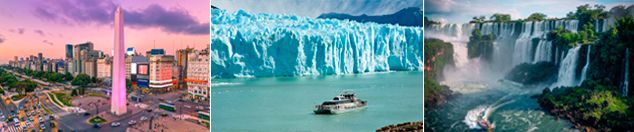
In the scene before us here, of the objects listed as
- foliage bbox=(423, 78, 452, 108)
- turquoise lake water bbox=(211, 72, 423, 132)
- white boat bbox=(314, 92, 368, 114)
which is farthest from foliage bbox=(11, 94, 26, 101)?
foliage bbox=(423, 78, 452, 108)

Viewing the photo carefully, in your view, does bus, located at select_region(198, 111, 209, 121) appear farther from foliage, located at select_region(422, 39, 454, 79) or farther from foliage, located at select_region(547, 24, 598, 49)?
foliage, located at select_region(547, 24, 598, 49)

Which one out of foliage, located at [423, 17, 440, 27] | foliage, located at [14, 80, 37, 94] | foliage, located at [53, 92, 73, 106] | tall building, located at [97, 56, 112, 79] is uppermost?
foliage, located at [423, 17, 440, 27]

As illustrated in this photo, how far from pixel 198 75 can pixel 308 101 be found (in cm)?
144

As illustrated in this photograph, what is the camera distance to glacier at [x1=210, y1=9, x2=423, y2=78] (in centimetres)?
710

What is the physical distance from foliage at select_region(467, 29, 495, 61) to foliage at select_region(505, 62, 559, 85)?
1.19 feet

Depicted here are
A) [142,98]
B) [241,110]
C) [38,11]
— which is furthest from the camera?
[241,110]

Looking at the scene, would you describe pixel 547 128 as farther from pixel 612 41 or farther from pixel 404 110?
pixel 404 110

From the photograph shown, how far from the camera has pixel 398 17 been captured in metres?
7.42

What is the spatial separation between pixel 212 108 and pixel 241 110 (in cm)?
37

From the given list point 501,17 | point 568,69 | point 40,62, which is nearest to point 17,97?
point 40,62

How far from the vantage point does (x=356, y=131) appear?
7.22 m

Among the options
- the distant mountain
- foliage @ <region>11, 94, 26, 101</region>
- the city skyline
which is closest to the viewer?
the city skyline

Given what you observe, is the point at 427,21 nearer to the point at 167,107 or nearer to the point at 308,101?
the point at 308,101

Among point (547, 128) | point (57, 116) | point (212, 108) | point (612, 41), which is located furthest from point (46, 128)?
point (612, 41)
